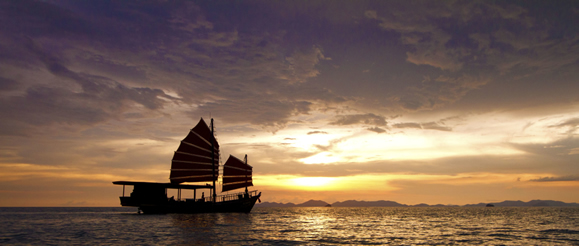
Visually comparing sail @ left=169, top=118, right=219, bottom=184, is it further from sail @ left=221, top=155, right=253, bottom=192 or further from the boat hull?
the boat hull

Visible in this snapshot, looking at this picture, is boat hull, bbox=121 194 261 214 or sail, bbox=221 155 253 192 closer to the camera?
boat hull, bbox=121 194 261 214

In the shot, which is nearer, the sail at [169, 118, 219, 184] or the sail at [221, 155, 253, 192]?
the sail at [169, 118, 219, 184]

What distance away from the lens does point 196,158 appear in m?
69.8

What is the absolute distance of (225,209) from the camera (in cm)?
7231

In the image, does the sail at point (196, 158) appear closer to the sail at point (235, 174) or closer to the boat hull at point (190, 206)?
the sail at point (235, 174)

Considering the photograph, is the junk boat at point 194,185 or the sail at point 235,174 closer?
the junk boat at point 194,185

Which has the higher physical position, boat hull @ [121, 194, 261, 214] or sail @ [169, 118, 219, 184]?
sail @ [169, 118, 219, 184]

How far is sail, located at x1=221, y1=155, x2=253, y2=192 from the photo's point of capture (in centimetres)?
7625

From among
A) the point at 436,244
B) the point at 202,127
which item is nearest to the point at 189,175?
the point at 202,127

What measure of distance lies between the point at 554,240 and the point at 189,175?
5714 centimetres

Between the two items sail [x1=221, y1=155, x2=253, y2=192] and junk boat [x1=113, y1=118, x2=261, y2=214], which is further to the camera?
sail [x1=221, y1=155, x2=253, y2=192]

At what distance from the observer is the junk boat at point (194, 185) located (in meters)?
62.1

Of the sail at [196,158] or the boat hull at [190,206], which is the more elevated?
the sail at [196,158]

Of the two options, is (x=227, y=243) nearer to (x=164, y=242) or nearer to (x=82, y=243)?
(x=164, y=242)
